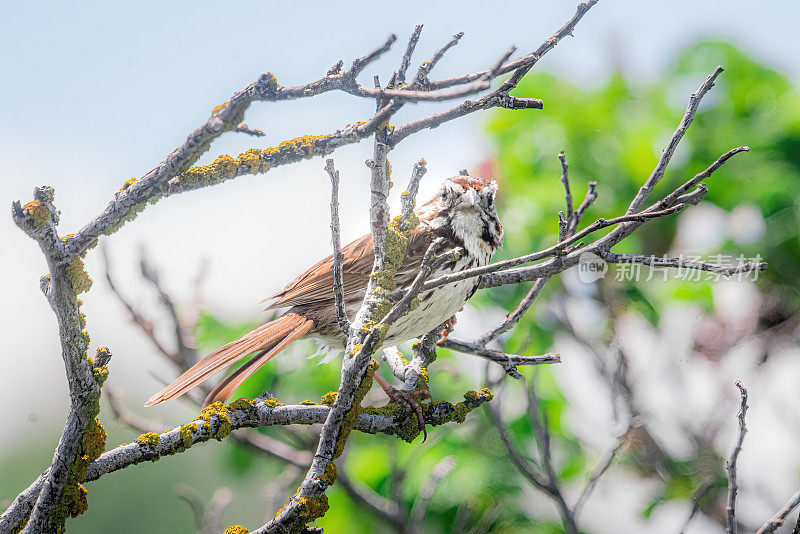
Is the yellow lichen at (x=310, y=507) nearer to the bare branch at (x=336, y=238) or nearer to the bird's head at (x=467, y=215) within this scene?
the bare branch at (x=336, y=238)

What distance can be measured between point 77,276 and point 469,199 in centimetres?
216

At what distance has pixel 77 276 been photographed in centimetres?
190

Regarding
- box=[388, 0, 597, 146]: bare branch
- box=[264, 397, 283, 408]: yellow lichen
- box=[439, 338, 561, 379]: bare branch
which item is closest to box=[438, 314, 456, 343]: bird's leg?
box=[439, 338, 561, 379]: bare branch

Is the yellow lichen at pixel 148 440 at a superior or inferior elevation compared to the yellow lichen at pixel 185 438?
superior

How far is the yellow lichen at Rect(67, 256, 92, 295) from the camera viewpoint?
1.89 m

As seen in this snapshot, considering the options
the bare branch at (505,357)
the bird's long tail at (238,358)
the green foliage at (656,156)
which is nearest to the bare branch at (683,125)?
the bare branch at (505,357)

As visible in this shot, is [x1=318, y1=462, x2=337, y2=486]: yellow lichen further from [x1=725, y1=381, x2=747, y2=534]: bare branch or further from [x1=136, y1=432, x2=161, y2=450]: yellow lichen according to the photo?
[x1=725, y1=381, x2=747, y2=534]: bare branch

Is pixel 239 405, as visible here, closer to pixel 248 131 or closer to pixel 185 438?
pixel 185 438

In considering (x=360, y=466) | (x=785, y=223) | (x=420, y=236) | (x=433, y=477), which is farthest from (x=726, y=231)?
(x=420, y=236)

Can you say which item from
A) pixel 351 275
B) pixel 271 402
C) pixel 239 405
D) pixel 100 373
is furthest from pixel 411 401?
pixel 100 373

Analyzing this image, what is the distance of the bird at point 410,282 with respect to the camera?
131 inches

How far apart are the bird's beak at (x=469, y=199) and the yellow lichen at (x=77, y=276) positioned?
2.12m

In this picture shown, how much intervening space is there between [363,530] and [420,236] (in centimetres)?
365

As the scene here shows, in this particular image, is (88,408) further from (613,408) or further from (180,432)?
(613,408)
